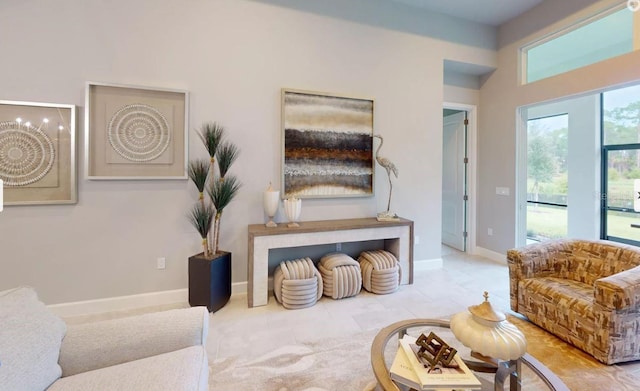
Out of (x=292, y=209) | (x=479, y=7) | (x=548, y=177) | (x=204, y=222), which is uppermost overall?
(x=479, y=7)

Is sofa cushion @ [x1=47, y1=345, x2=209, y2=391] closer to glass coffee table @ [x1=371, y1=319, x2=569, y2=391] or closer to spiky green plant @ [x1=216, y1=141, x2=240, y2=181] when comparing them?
glass coffee table @ [x1=371, y1=319, x2=569, y2=391]

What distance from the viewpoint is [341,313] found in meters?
2.64

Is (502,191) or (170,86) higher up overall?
(170,86)

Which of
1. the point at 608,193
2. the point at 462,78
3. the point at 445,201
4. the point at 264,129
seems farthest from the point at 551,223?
the point at 264,129

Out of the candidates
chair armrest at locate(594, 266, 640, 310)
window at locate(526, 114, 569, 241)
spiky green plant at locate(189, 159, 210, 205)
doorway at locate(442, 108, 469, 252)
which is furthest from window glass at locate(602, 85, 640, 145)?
spiky green plant at locate(189, 159, 210, 205)

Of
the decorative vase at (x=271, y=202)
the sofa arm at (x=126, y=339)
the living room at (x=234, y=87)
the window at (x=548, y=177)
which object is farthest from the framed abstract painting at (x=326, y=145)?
the window at (x=548, y=177)

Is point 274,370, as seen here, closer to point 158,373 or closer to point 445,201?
point 158,373

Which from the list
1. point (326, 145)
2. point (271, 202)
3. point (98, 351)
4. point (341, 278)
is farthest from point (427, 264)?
point (98, 351)

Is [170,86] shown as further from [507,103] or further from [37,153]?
[507,103]

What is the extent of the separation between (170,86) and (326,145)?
69.4 inches

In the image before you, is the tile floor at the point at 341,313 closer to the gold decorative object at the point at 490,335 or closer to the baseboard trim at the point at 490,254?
the baseboard trim at the point at 490,254

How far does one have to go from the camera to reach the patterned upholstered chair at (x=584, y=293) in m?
1.83

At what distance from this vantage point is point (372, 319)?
2.53 m

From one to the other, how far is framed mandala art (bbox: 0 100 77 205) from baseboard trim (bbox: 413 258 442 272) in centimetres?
397
